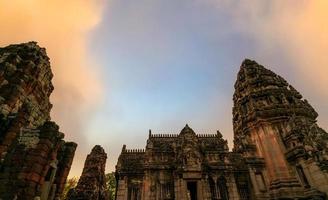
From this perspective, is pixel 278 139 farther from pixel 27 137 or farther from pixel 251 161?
pixel 27 137

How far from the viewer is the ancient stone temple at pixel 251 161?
20.5 m

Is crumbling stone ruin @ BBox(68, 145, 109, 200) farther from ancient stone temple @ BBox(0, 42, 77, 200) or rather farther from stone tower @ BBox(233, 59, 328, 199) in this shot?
stone tower @ BBox(233, 59, 328, 199)

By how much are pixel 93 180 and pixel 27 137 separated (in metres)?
5.71

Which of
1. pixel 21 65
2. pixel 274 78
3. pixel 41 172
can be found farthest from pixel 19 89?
pixel 274 78

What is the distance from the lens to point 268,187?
21.5 meters

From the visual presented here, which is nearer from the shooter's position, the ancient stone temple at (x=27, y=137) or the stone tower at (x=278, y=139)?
the ancient stone temple at (x=27, y=137)

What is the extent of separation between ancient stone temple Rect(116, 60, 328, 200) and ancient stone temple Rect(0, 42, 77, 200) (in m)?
16.6

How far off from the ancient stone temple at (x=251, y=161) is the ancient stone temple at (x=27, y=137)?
16618mm

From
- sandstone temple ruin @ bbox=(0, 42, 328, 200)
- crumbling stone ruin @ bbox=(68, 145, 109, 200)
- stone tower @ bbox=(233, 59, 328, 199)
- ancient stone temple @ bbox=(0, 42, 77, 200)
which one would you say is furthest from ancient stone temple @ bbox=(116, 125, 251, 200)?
ancient stone temple @ bbox=(0, 42, 77, 200)

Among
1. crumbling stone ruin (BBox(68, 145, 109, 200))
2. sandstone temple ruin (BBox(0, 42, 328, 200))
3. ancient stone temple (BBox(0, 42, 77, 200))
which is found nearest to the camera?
ancient stone temple (BBox(0, 42, 77, 200))

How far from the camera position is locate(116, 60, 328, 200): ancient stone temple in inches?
806

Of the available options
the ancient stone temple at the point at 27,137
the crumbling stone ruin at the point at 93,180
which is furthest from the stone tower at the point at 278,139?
the ancient stone temple at the point at 27,137

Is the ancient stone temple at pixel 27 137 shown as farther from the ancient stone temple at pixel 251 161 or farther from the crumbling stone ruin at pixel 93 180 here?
the ancient stone temple at pixel 251 161

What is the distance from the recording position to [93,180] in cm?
1127
